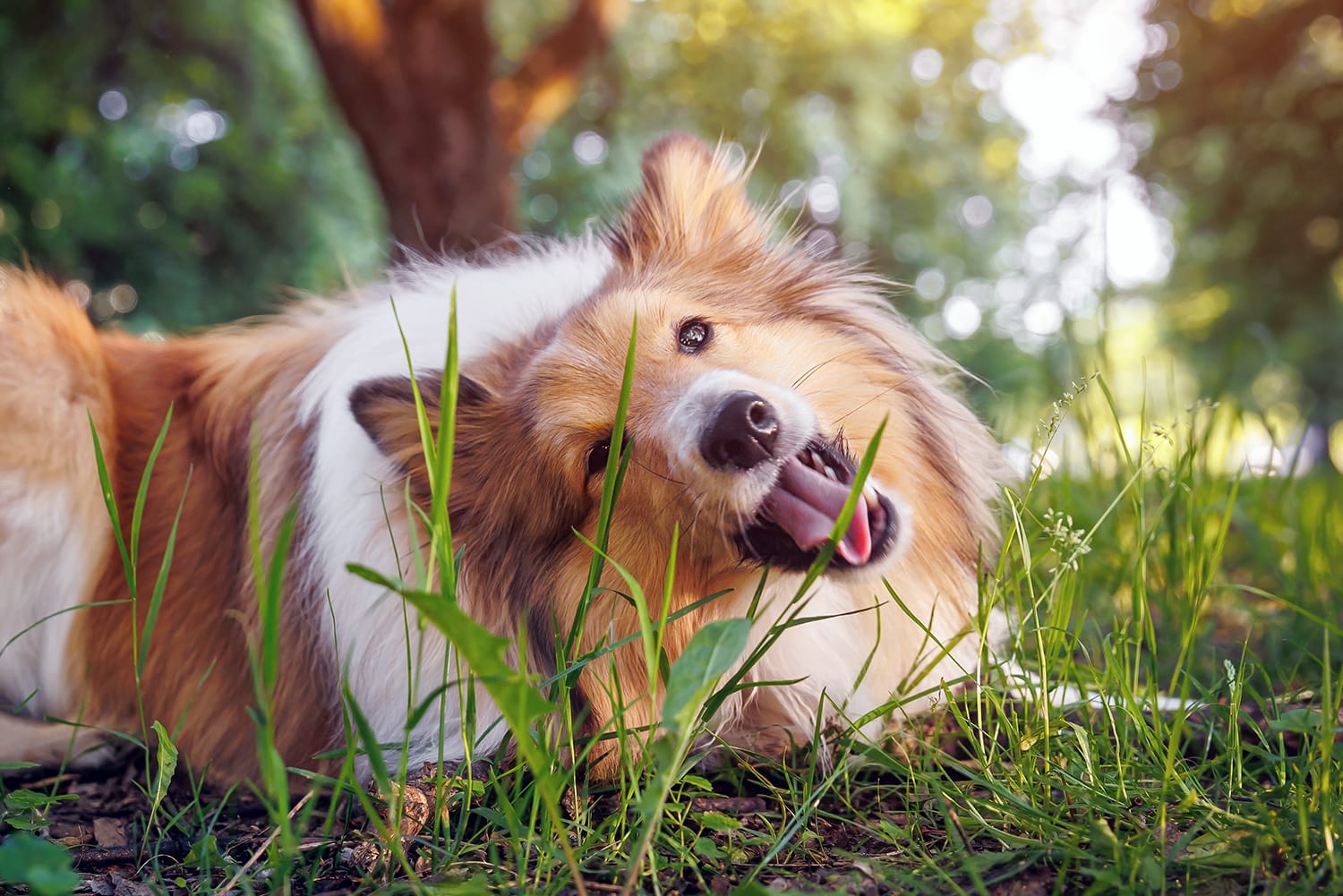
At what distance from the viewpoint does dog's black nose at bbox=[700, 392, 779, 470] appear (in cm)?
192

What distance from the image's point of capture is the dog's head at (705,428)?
201cm

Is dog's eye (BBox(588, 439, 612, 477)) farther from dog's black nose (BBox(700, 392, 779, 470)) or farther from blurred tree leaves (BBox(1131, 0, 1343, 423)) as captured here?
blurred tree leaves (BBox(1131, 0, 1343, 423))

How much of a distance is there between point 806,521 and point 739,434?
0.81 feet

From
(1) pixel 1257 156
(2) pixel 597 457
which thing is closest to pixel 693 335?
(2) pixel 597 457

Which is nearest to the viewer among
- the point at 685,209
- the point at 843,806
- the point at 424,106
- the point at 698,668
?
the point at 698,668

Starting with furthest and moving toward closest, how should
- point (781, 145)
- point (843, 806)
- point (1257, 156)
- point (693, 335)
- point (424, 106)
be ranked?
1. point (1257, 156)
2. point (781, 145)
3. point (424, 106)
4. point (693, 335)
5. point (843, 806)

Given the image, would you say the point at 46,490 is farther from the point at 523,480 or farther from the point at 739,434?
the point at 739,434

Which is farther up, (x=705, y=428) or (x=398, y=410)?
(x=705, y=428)

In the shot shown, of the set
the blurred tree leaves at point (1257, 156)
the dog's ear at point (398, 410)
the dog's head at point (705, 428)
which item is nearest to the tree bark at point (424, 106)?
the dog's head at point (705, 428)

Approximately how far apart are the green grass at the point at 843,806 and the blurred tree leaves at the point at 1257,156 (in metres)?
12.6

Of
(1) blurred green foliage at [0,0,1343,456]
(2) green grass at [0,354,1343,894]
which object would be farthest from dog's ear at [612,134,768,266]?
(1) blurred green foliage at [0,0,1343,456]

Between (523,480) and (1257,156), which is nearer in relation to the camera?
(523,480)

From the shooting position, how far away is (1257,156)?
44.7 feet

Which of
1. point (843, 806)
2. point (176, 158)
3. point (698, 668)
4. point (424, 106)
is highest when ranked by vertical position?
point (424, 106)
